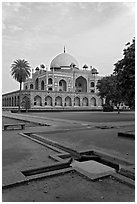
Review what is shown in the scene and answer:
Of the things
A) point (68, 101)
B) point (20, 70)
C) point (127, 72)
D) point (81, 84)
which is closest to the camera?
point (127, 72)

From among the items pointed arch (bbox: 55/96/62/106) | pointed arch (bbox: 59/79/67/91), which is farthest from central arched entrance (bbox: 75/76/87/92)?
pointed arch (bbox: 55/96/62/106)

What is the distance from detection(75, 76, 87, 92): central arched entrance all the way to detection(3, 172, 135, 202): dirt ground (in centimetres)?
7276

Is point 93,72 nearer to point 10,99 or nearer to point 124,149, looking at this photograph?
point 10,99

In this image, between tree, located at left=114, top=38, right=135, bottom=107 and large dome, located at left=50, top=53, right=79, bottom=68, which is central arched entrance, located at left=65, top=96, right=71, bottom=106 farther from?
tree, located at left=114, top=38, right=135, bottom=107

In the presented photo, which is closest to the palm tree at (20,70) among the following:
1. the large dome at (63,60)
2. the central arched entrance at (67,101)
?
the central arched entrance at (67,101)

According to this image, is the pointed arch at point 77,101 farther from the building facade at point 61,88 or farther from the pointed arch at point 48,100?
the pointed arch at point 48,100

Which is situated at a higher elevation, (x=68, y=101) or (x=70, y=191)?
(x=68, y=101)

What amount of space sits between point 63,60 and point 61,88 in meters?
11.7

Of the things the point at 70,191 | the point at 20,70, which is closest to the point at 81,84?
the point at 20,70

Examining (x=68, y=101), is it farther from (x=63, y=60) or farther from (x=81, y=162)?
(x=81, y=162)

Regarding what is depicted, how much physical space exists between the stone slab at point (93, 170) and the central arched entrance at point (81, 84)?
7138 centimetres

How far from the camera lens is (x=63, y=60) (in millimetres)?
76938

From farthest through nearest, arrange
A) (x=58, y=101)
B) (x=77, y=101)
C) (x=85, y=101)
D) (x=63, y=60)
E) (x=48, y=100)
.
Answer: (x=63, y=60), (x=85, y=101), (x=77, y=101), (x=58, y=101), (x=48, y=100)

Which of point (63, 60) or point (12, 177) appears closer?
point (12, 177)
